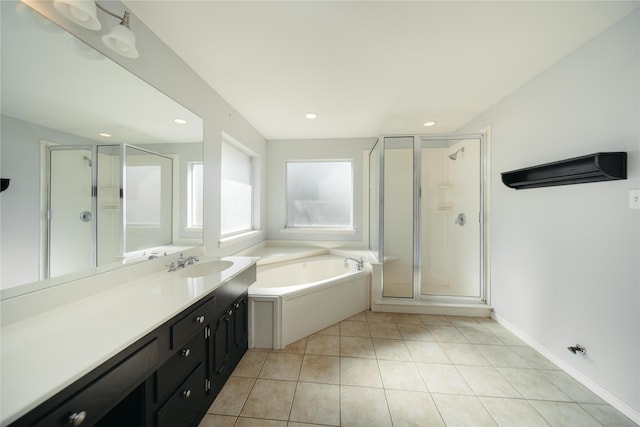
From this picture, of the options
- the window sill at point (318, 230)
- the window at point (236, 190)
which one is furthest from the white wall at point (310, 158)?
the window at point (236, 190)

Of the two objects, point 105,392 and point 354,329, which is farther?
point 354,329

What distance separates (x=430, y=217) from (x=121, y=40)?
3111 mm

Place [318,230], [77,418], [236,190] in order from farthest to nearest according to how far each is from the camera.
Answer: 1. [318,230]
2. [236,190]
3. [77,418]

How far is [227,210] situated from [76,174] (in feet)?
5.97

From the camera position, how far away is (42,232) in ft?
3.14

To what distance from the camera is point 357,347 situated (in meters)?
2.03

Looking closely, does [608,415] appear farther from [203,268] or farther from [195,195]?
[195,195]

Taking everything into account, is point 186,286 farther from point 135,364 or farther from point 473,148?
point 473,148

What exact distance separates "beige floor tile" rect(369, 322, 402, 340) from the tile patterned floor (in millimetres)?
23

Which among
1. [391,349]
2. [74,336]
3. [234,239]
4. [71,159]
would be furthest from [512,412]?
[71,159]

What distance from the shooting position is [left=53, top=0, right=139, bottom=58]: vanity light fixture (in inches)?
37.7

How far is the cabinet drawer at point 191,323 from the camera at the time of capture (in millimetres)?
1038

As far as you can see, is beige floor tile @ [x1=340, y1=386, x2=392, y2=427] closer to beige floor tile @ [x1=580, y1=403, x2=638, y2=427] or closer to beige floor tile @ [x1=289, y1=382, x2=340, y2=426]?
beige floor tile @ [x1=289, y1=382, x2=340, y2=426]

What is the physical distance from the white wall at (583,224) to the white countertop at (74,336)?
96.7 inches
